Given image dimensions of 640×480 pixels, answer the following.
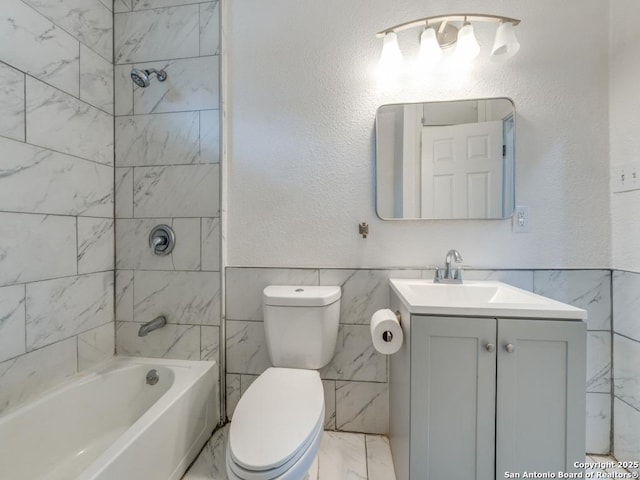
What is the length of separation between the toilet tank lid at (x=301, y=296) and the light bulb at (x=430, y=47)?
118 cm

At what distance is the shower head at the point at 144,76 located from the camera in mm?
1375

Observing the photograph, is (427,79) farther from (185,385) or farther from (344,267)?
(185,385)

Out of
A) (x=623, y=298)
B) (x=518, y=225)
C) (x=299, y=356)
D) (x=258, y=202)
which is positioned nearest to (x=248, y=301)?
(x=299, y=356)

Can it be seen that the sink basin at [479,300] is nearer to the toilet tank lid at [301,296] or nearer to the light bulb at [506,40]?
the toilet tank lid at [301,296]

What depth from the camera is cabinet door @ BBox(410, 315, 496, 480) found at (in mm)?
843

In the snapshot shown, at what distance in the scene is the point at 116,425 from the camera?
4.40 ft

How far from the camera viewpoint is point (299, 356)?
4.17ft

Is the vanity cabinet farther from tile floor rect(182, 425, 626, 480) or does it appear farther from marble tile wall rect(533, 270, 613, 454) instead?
marble tile wall rect(533, 270, 613, 454)

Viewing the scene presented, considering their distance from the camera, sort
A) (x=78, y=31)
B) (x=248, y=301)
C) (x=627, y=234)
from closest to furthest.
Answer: (x=627, y=234) < (x=78, y=31) < (x=248, y=301)

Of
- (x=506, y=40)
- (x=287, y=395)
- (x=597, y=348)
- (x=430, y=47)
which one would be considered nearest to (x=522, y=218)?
(x=597, y=348)

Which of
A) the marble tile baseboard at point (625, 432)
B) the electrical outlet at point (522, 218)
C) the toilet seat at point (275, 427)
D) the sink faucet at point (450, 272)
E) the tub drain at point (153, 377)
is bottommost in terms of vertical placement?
the marble tile baseboard at point (625, 432)

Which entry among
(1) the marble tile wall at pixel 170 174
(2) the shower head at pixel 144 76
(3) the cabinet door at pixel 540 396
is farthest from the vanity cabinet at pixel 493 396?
(2) the shower head at pixel 144 76

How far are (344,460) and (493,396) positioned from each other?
79 cm

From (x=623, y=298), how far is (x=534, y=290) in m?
0.34
